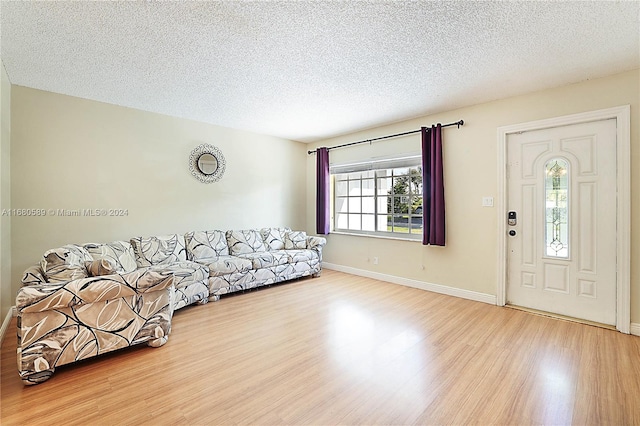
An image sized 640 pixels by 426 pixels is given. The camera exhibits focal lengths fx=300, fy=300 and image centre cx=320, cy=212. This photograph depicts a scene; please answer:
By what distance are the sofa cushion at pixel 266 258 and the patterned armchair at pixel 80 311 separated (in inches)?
66.0

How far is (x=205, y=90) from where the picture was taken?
340 cm

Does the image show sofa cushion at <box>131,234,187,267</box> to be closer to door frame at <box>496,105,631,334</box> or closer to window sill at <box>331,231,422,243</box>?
window sill at <box>331,231,422,243</box>

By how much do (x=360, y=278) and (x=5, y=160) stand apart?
184 inches

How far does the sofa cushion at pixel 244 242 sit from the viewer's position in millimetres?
4633

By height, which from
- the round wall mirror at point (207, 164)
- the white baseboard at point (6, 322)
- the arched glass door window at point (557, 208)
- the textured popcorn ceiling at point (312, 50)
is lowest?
the white baseboard at point (6, 322)

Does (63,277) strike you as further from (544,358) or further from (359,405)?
(544,358)

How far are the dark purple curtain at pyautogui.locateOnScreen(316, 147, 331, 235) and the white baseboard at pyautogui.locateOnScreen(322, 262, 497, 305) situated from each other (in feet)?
2.74

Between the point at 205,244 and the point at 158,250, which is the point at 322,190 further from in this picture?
the point at 158,250

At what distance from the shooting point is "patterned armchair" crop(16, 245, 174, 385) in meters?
2.04

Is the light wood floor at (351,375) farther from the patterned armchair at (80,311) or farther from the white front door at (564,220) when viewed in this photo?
the white front door at (564,220)

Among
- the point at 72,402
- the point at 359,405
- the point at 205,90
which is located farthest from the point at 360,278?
the point at 72,402

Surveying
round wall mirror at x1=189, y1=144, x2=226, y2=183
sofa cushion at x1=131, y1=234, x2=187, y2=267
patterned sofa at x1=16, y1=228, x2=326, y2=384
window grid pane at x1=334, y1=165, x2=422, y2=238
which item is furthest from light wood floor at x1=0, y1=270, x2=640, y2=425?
round wall mirror at x1=189, y1=144, x2=226, y2=183

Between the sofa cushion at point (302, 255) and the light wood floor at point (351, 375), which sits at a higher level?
the sofa cushion at point (302, 255)

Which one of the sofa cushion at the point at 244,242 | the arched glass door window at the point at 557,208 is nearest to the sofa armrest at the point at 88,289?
the sofa cushion at the point at 244,242
